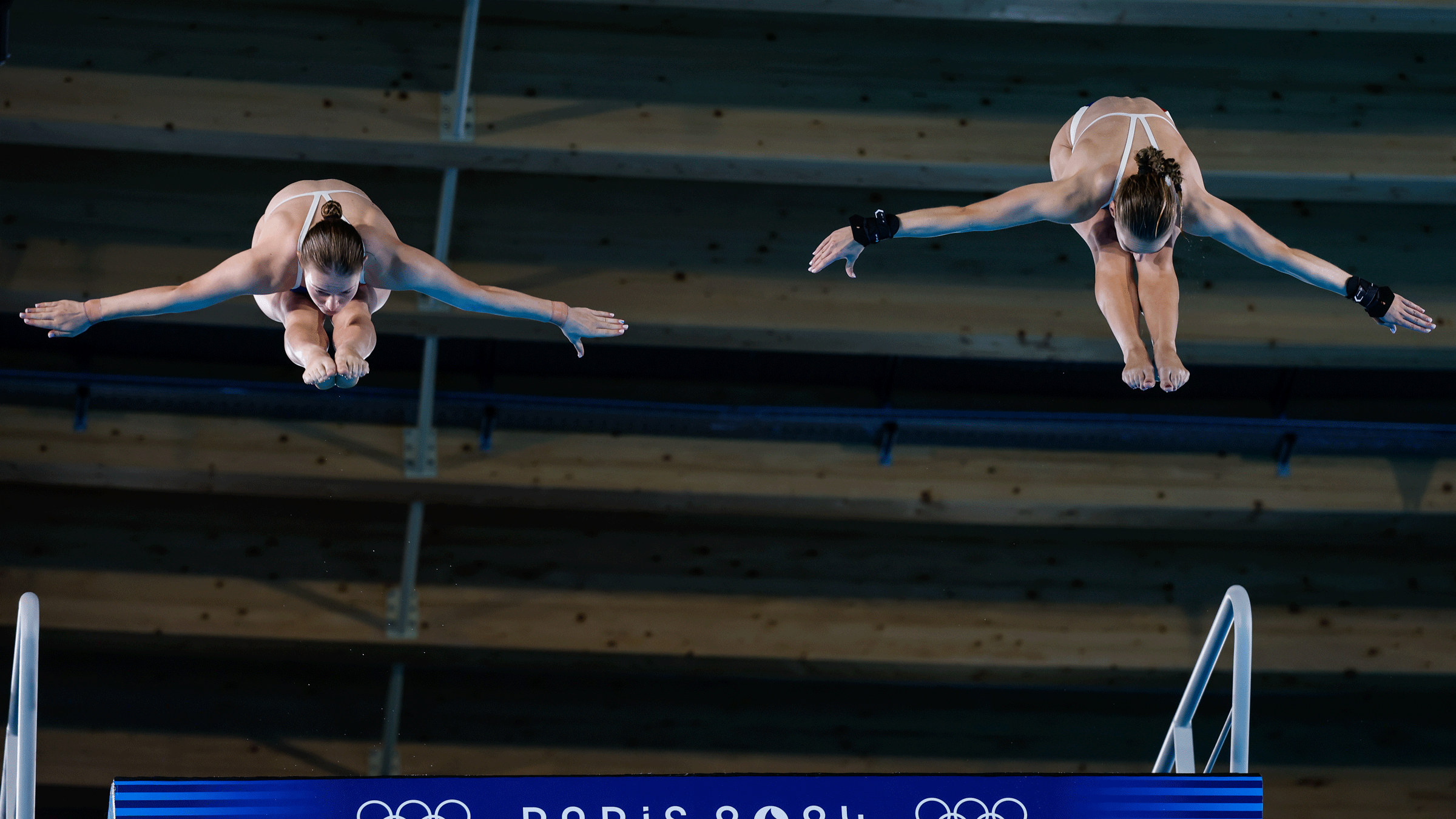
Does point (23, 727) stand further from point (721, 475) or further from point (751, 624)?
point (751, 624)

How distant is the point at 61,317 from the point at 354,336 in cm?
101

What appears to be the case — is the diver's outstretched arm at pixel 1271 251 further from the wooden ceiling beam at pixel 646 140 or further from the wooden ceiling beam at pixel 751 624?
the wooden ceiling beam at pixel 751 624

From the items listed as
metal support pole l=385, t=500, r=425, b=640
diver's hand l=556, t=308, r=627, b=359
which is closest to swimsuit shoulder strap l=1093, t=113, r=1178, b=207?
diver's hand l=556, t=308, r=627, b=359

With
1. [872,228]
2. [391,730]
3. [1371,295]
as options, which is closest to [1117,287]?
[1371,295]

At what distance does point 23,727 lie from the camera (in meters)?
3.67

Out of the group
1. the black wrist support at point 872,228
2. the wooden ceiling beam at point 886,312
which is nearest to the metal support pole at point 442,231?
the wooden ceiling beam at point 886,312

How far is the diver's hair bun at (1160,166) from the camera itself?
483 cm

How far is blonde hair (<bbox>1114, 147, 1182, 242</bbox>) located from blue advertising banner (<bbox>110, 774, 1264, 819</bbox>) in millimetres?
1845

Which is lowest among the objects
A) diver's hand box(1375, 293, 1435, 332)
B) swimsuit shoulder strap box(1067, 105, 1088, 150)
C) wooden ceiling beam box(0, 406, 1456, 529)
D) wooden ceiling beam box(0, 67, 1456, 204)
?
diver's hand box(1375, 293, 1435, 332)

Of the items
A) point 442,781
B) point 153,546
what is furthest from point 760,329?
point 153,546

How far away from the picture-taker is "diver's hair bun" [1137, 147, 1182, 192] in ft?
15.9

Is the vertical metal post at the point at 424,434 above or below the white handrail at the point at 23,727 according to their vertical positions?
above

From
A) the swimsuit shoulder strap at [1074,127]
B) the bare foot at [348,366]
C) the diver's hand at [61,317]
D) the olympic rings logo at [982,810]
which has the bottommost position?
the olympic rings logo at [982,810]

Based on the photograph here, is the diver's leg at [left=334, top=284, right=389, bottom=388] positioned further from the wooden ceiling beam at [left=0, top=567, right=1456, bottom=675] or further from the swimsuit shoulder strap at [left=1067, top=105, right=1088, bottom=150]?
the wooden ceiling beam at [left=0, top=567, right=1456, bottom=675]
